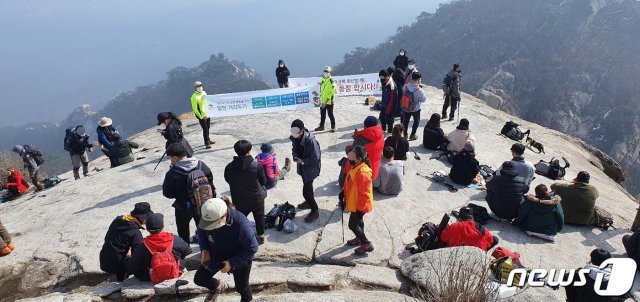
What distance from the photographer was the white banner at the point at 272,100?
17.6 m

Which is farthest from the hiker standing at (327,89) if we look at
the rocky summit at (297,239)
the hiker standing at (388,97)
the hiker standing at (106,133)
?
the hiker standing at (106,133)

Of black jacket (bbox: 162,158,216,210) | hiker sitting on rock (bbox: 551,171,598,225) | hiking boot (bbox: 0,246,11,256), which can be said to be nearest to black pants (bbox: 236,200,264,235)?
black jacket (bbox: 162,158,216,210)

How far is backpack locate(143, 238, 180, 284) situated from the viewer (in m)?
6.95

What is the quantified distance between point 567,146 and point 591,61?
88.4 meters

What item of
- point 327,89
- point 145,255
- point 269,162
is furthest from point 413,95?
point 145,255

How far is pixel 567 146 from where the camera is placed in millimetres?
18984

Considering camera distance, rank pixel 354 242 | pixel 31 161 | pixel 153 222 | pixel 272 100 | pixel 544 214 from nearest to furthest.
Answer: pixel 153 222 < pixel 354 242 < pixel 544 214 < pixel 31 161 < pixel 272 100

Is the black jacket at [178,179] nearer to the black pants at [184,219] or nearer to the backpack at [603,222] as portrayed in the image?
the black pants at [184,219]

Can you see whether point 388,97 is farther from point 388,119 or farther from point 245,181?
point 245,181

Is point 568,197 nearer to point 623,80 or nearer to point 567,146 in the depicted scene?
point 567,146

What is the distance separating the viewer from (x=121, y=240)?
23.8ft

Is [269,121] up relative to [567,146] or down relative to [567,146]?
up

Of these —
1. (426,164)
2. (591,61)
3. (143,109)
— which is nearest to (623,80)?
(591,61)

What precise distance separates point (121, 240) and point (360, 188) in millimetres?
4540
